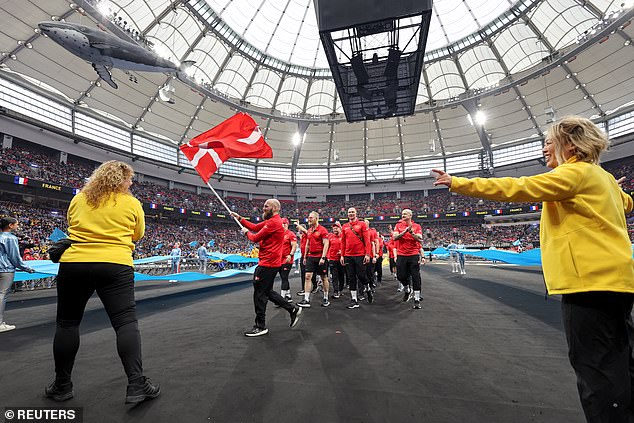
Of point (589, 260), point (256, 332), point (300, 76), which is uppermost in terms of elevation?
point (300, 76)

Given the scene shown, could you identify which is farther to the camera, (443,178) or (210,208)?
(210,208)

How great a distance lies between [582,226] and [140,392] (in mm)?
3126

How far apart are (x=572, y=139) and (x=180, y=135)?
1287 inches

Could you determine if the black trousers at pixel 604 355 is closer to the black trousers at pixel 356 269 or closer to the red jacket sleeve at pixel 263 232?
the red jacket sleeve at pixel 263 232

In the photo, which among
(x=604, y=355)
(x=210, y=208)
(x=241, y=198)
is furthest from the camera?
(x=241, y=198)

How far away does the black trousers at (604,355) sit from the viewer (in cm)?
119

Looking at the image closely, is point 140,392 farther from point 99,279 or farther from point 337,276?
point 337,276

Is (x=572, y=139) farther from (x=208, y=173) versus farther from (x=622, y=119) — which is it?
(x=622, y=119)

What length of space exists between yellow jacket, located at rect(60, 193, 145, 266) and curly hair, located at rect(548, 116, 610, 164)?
9.54 feet

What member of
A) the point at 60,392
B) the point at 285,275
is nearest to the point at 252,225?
the point at 60,392

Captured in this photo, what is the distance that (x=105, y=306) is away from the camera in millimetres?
2084

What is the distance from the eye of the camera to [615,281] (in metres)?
1.22

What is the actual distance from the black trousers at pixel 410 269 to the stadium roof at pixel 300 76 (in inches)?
859

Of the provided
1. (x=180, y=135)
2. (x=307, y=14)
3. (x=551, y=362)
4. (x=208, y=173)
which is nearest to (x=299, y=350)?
(x=551, y=362)
